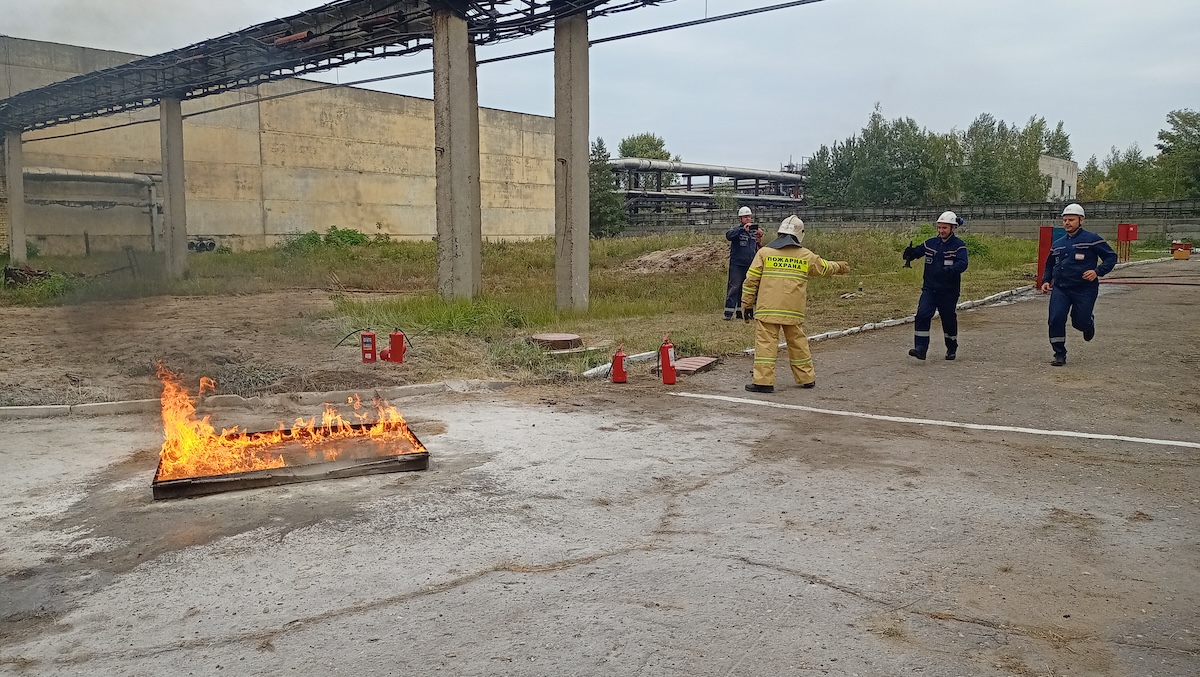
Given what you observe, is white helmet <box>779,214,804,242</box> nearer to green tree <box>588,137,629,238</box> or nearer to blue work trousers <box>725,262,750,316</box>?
blue work trousers <box>725,262,750,316</box>

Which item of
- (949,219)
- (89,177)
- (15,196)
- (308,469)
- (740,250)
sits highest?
(89,177)

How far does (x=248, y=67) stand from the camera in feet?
73.0

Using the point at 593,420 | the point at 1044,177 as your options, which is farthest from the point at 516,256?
the point at 1044,177

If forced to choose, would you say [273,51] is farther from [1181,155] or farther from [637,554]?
[1181,155]

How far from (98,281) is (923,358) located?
59.2 ft

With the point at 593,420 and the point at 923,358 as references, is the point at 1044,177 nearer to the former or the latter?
the point at 923,358

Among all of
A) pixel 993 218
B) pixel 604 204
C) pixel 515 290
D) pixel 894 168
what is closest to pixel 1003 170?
pixel 894 168

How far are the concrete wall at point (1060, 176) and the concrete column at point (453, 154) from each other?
6711 cm

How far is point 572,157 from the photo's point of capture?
50.6 ft

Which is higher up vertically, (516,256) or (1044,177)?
(1044,177)

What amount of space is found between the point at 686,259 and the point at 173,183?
16192mm

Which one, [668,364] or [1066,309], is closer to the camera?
[668,364]

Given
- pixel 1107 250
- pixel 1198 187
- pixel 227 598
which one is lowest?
pixel 227 598

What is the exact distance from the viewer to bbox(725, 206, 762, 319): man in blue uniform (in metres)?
14.3
